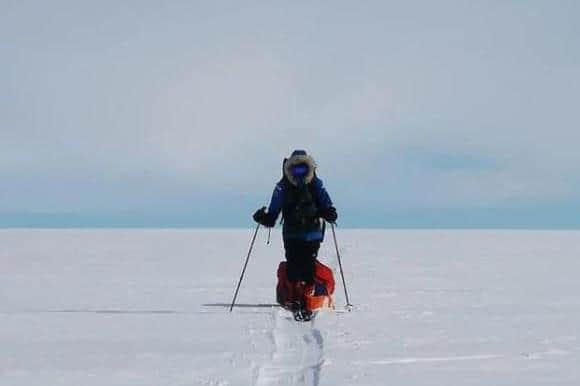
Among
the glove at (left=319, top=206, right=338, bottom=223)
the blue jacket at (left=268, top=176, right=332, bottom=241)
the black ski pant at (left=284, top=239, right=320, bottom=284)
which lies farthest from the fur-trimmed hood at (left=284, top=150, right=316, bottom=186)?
the black ski pant at (left=284, top=239, right=320, bottom=284)

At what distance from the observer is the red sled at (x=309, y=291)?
8117 mm

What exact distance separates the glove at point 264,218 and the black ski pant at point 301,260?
0.76 ft

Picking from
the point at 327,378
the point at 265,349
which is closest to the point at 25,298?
the point at 265,349

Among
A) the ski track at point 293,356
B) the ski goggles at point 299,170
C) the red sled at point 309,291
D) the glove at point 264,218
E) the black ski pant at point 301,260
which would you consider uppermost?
the ski goggles at point 299,170

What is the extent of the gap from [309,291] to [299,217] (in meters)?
0.70

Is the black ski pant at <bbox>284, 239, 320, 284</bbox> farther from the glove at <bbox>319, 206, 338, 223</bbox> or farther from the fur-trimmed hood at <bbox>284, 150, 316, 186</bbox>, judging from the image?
the fur-trimmed hood at <bbox>284, 150, 316, 186</bbox>

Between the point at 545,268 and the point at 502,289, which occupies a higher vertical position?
the point at 545,268

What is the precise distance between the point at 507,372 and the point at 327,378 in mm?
1089

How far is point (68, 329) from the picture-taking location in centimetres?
698

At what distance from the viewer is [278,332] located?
6844 millimetres

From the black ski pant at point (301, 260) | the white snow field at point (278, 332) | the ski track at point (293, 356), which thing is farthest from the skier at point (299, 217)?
the ski track at point (293, 356)

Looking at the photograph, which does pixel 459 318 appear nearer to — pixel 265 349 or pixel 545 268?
pixel 265 349

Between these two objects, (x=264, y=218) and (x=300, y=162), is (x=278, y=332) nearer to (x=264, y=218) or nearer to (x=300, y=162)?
(x=264, y=218)

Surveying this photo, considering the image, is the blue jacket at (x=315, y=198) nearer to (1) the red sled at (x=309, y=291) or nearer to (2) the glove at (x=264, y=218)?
(2) the glove at (x=264, y=218)
